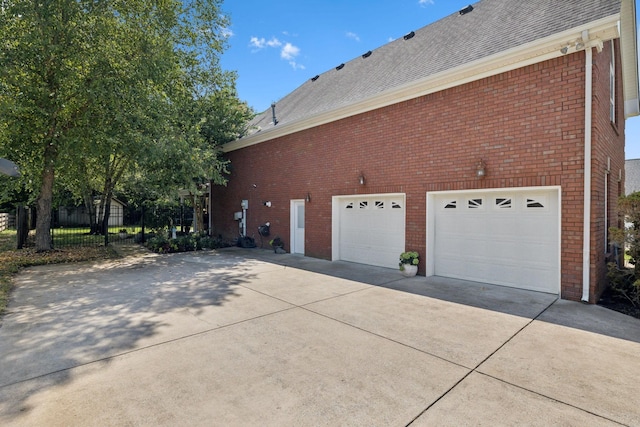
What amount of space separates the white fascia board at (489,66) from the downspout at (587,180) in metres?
0.32

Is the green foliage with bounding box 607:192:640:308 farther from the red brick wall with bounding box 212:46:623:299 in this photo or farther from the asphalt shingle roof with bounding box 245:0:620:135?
the asphalt shingle roof with bounding box 245:0:620:135

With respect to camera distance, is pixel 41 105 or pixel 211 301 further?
pixel 41 105

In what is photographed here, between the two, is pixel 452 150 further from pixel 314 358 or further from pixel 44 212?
pixel 44 212

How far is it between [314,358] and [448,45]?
884 cm

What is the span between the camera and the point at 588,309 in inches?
205

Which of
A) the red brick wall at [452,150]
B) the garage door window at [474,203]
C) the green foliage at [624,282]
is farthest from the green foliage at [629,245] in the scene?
the garage door window at [474,203]

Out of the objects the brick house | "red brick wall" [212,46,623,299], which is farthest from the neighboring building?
"red brick wall" [212,46,623,299]

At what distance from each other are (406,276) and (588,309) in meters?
3.35

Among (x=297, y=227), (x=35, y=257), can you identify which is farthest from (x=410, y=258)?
(x=35, y=257)

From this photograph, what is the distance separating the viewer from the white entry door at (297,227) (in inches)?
446

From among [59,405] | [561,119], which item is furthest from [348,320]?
[561,119]

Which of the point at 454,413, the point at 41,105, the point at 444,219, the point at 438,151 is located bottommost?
the point at 454,413

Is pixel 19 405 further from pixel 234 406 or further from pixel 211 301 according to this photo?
pixel 211 301

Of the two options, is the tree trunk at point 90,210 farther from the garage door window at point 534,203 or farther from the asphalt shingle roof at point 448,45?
the garage door window at point 534,203
